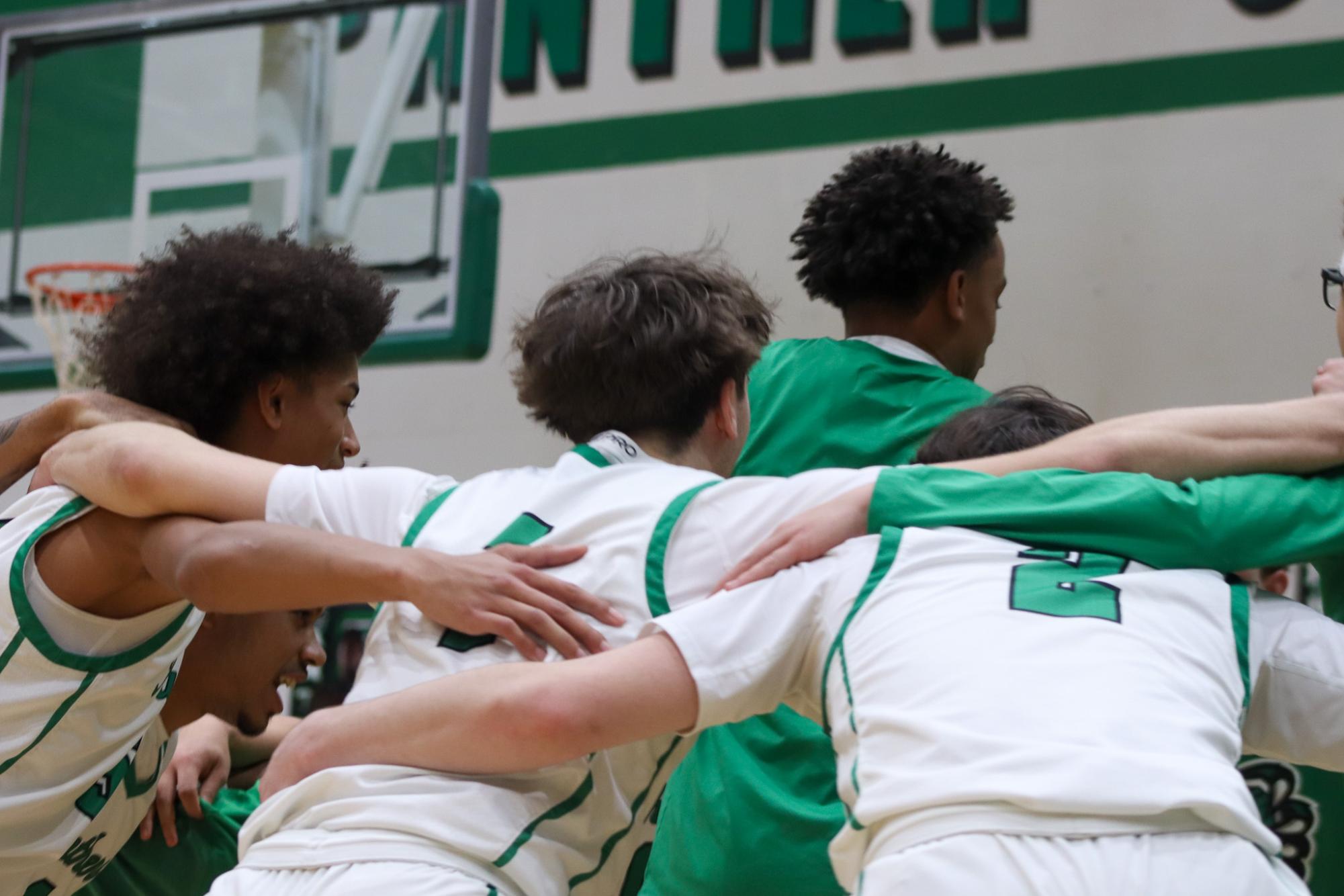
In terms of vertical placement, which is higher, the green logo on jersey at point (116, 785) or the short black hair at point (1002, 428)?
the short black hair at point (1002, 428)

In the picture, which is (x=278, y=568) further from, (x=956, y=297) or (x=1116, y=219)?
(x=1116, y=219)

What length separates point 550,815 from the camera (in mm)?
1690

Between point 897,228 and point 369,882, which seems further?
point 897,228

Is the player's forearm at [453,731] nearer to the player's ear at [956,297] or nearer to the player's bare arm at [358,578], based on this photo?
the player's bare arm at [358,578]

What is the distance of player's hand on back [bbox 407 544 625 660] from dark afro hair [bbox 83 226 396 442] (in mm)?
831

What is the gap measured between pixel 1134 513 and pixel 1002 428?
0.35 meters

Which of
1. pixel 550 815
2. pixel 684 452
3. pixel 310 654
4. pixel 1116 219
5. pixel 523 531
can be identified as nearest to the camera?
pixel 550 815

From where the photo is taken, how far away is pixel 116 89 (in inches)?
267

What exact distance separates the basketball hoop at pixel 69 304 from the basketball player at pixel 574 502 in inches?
148

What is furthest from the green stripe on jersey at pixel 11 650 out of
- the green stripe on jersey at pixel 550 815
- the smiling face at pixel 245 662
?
the green stripe on jersey at pixel 550 815

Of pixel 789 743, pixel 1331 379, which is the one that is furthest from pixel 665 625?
pixel 1331 379

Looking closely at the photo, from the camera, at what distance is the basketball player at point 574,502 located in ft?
5.29

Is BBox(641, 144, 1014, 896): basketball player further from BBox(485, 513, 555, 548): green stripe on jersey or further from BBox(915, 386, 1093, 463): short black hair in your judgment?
BBox(485, 513, 555, 548): green stripe on jersey

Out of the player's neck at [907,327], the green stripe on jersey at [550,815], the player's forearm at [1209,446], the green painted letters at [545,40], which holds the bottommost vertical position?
the green stripe on jersey at [550,815]
